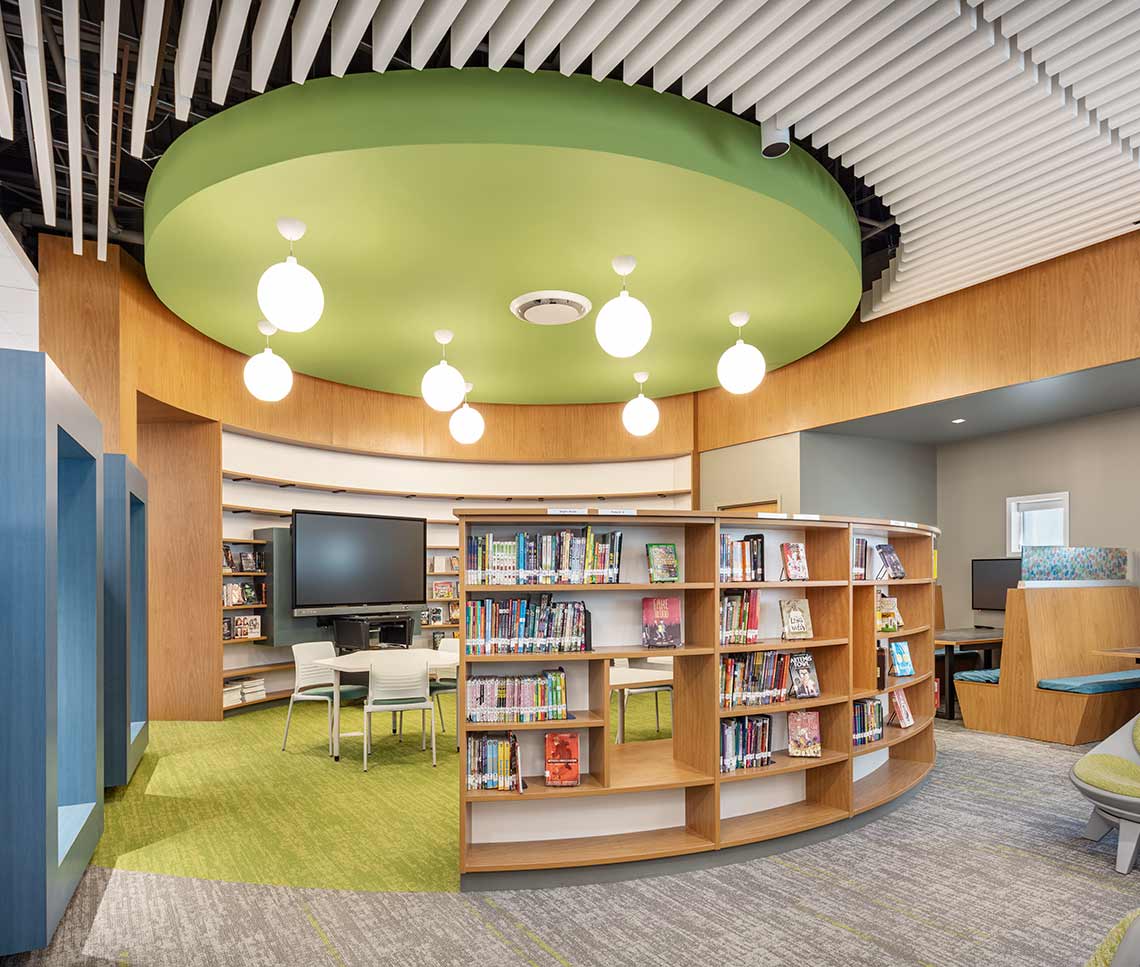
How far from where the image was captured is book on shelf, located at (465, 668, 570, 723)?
4.15 m

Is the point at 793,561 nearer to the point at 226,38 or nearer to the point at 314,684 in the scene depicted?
the point at 226,38

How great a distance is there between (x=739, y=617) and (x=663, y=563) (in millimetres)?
579

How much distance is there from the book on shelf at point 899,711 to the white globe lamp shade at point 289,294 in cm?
457

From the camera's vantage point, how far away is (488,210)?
5.03 metres

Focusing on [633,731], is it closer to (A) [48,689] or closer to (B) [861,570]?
(B) [861,570]

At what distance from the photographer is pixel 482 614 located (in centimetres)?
417

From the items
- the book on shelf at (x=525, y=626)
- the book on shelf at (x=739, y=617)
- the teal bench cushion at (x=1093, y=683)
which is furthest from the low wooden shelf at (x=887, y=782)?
the book on shelf at (x=525, y=626)

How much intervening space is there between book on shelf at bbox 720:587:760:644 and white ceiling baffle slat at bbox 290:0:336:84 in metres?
3.45

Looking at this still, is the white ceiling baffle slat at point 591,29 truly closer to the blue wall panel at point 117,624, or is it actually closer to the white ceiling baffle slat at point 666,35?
the white ceiling baffle slat at point 666,35

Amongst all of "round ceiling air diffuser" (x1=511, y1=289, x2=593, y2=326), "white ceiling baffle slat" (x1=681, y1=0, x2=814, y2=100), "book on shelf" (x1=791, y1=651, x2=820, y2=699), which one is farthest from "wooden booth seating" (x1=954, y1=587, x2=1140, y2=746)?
"white ceiling baffle slat" (x1=681, y1=0, x2=814, y2=100)

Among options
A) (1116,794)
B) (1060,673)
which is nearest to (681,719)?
(1116,794)

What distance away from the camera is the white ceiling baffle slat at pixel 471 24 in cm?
364

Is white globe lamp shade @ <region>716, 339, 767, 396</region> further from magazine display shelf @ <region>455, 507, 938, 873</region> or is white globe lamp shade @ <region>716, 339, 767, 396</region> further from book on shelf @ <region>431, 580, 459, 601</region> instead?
book on shelf @ <region>431, 580, 459, 601</region>

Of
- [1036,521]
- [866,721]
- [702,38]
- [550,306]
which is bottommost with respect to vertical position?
[866,721]
